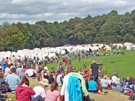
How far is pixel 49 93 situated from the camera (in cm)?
521

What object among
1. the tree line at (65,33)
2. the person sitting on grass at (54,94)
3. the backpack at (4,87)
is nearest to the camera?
the person sitting on grass at (54,94)

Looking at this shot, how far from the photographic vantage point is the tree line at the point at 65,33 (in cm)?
5506

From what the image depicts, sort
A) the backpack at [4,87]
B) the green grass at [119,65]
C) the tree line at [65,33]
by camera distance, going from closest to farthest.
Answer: the backpack at [4,87], the green grass at [119,65], the tree line at [65,33]

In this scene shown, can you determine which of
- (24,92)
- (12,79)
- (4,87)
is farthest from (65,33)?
(24,92)

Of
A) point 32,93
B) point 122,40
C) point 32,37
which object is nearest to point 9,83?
point 32,93

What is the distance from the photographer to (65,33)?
77.6 metres

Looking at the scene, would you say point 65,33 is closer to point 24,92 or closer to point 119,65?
point 119,65

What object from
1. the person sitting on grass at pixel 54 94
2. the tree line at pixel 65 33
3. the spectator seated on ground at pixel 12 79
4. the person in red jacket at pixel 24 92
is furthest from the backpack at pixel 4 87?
the tree line at pixel 65 33

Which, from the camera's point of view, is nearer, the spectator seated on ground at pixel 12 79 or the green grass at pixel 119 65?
the spectator seated on ground at pixel 12 79

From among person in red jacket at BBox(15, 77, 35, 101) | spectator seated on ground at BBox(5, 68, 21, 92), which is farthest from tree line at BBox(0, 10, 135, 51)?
person in red jacket at BBox(15, 77, 35, 101)

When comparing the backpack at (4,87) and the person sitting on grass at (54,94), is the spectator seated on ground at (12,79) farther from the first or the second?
the person sitting on grass at (54,94)

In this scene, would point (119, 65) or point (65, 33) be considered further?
point (65, 33)

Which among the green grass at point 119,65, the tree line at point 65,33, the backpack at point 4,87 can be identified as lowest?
the green grass at point 119,65

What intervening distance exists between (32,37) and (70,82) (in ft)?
195
